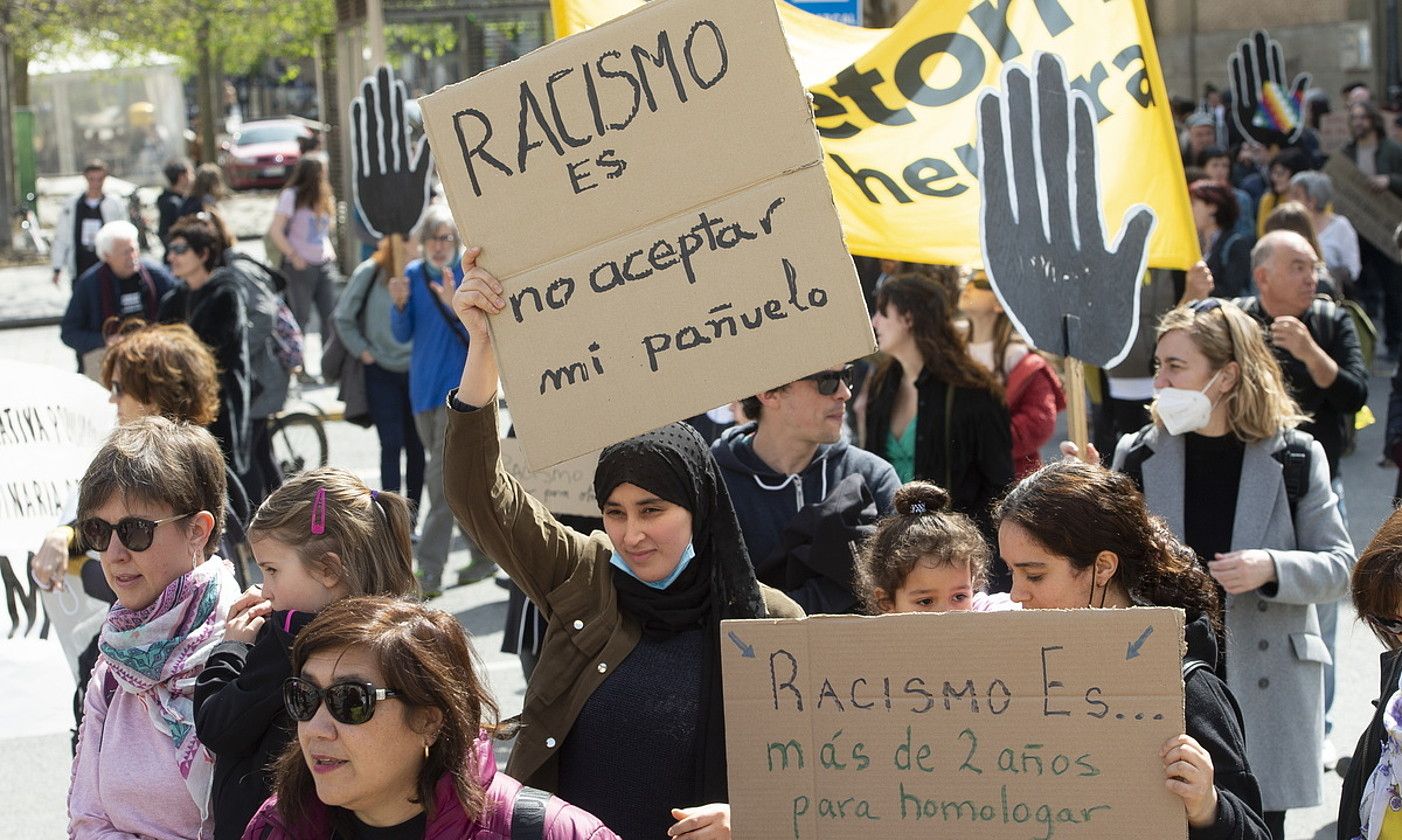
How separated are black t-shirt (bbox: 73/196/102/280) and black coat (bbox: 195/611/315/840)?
1237 cm

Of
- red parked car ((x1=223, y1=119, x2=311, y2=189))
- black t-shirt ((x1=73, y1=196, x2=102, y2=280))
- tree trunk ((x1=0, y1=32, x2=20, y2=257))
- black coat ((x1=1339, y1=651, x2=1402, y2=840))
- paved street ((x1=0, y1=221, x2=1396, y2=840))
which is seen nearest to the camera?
black coat ((x1=1339, y1=651, x2=1402, y2=840))

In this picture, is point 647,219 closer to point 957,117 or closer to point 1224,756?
point 1224,756

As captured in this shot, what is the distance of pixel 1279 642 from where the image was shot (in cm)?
468

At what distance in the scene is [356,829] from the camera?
2785mm

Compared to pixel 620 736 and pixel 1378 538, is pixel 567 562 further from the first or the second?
pixel 1378 538

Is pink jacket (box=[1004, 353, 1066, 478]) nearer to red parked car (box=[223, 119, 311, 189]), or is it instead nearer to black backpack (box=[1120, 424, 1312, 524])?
black backpack (box=[1120, 424, 1312, 524])

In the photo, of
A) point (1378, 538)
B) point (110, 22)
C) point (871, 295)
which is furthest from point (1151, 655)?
point (110, 22)

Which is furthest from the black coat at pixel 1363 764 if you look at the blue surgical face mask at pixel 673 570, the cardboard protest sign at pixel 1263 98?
the cardboard protest sign at pixel 1263 98

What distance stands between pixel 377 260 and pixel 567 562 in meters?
5.99

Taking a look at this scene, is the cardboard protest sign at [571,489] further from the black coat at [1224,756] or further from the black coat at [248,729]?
the black coat at [1224,756]

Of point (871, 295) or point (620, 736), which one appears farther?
point (871, 295)

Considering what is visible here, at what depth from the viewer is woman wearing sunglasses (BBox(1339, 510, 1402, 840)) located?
279 centimetres

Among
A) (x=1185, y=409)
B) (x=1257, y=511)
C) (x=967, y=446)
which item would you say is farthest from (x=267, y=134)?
(x=1257, y=511)

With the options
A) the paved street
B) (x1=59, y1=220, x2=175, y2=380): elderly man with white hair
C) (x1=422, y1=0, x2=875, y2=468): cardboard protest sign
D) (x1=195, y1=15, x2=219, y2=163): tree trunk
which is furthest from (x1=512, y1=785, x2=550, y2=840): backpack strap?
(x1=195, y1=15, x2=219, y2=163): tree trunk
